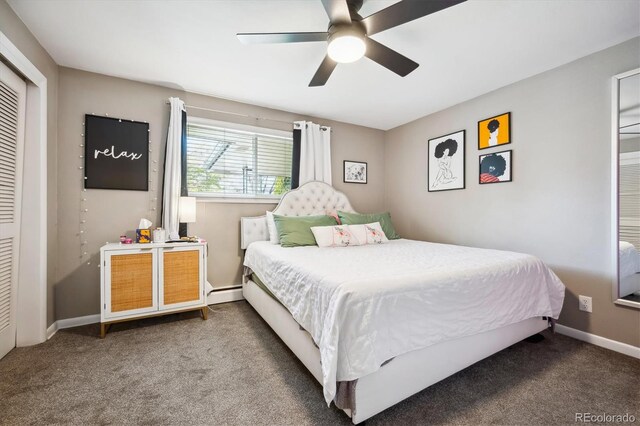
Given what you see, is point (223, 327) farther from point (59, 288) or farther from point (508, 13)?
point (508, 13)

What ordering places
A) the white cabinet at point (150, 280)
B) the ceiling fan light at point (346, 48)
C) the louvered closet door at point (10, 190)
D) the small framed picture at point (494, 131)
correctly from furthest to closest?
the small framed picture at point (494, 131) < the white cabinet at point (150, 280) < the louvered closet door at point (10, 190) < the ceiling fan light at point (346, 48)

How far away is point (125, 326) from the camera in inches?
102

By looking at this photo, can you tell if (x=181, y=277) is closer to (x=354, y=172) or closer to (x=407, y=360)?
(x=407, y=360)

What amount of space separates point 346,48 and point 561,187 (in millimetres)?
2331

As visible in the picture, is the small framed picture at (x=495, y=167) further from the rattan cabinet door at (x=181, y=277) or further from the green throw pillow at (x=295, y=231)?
the rattan cabinet door at (x=181, y=277)

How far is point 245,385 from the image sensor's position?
1703 millimetres

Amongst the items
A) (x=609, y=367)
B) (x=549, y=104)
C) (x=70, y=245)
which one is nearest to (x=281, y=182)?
(x=70, y=245)

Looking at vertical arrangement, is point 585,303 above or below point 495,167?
below

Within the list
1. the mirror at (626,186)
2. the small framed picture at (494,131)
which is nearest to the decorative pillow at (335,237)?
the small framed picture at (494,131)

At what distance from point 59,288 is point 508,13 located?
4313mm

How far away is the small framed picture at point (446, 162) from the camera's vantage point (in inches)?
133

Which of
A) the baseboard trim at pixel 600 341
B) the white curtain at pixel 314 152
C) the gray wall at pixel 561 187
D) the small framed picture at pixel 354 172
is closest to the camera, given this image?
the baseboard trim at pixel 600 341

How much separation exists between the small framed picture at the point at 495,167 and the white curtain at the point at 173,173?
3419 millimetres

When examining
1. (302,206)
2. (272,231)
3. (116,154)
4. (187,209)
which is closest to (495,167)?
(302,206)
